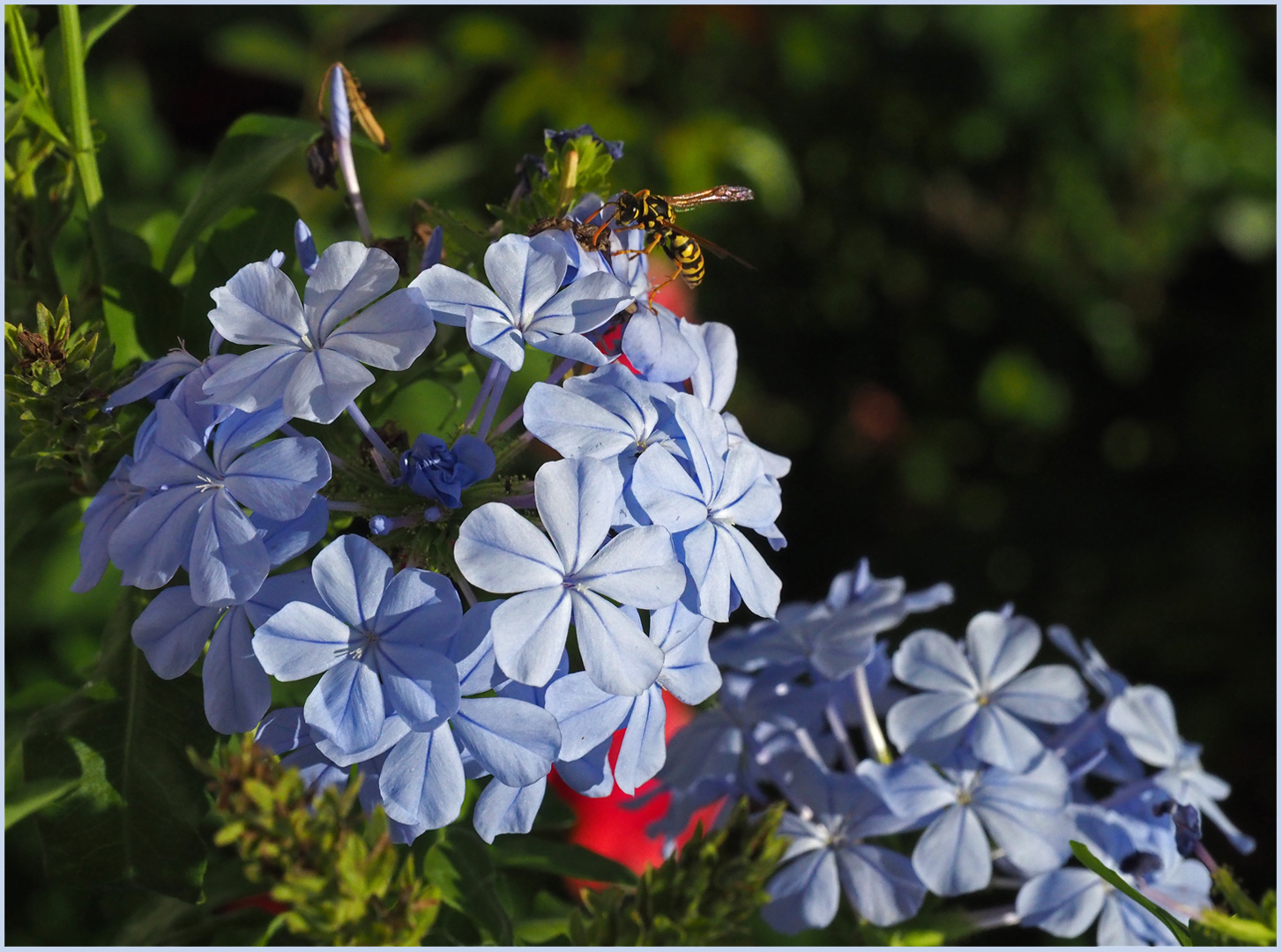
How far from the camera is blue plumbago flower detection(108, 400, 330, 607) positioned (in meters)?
0.66

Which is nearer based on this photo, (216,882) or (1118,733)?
(216,882)

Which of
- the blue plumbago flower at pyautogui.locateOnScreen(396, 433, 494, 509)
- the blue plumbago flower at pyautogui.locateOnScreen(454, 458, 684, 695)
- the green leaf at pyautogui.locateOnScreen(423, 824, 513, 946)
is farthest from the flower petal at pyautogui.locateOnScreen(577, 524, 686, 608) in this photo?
the green leaf at pyautogui.locateOnScreen(423, 824, 513, 946)

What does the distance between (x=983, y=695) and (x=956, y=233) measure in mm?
1751

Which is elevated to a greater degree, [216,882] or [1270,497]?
[216,882]

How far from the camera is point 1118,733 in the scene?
1047mm

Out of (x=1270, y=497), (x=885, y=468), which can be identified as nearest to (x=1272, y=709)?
(x=1270, y=497)

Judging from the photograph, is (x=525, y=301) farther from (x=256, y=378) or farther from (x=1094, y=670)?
(x=1094, y=670)

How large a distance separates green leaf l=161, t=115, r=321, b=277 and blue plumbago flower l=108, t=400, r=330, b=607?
11.4 inches

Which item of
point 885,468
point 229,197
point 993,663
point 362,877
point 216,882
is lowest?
point 885,468

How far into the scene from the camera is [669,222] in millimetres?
881

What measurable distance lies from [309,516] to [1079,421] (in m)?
2.22

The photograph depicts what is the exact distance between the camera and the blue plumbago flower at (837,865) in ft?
3.04

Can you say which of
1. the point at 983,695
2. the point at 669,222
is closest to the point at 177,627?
the point at 669,222

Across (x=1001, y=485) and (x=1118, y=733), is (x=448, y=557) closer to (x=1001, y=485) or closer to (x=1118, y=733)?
(x=1118, y=733)
